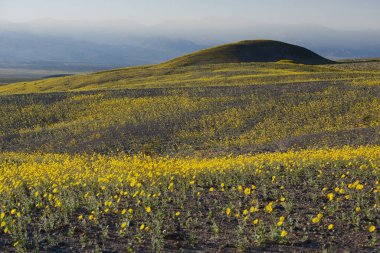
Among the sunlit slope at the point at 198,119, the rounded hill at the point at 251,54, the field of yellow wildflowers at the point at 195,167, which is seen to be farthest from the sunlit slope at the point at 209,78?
the rounded hill at the point at 251,54

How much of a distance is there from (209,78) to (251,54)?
4524 cm

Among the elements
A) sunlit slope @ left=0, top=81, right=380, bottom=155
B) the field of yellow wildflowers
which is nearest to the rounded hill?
the field of yellow wildflowers

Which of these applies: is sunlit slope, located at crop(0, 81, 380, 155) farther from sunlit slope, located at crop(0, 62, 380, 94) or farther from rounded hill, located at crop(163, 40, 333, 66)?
rounded hill, located at crop(163, 40, 333, 66)

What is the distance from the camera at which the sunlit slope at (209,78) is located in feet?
158

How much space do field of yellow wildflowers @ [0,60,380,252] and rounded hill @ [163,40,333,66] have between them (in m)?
28.3

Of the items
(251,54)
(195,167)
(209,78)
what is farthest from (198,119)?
(251,54)

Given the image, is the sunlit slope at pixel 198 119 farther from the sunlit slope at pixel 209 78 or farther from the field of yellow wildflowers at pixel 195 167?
the sunlit slope at pixel 209 78

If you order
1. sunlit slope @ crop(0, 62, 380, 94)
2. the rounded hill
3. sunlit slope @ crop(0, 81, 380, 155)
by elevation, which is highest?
the rounded hill

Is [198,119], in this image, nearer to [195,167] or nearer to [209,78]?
[195,167]

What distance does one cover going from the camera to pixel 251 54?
97000 millimetres

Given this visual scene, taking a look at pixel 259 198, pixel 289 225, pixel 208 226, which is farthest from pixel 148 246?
pixel 259 198

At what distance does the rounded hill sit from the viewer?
291ft

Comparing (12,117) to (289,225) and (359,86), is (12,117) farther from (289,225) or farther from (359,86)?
(289,225)

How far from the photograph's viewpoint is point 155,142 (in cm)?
2841
